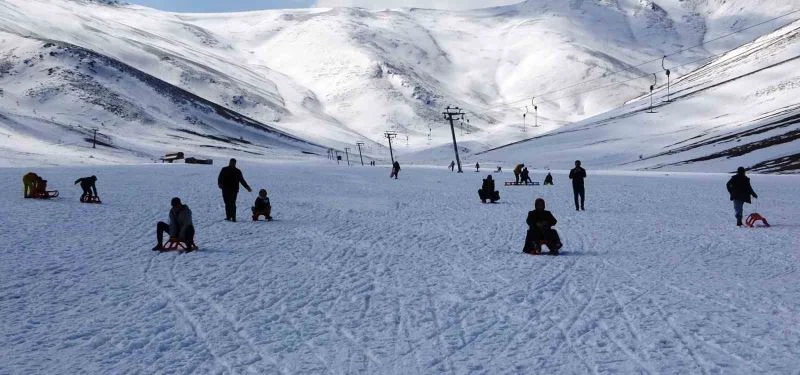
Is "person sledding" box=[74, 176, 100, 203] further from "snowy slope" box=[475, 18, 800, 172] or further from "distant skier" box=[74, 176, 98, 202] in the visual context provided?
"snowy slope" box=[475, 18, 800, 172]

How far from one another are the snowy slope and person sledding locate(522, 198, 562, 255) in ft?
208

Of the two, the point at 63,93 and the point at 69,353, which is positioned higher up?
the point at 63,93

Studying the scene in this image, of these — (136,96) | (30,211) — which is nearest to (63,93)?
(136,96)

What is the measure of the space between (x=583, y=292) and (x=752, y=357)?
3.81 meters

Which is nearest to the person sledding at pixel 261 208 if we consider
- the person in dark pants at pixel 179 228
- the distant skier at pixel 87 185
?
the person in dark pants at pixel 179 228

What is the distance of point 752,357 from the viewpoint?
25.9ft

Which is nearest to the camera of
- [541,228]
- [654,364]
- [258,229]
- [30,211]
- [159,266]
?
[654,364]

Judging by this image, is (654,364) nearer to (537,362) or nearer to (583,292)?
(537,362)

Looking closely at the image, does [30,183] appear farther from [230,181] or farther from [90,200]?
[230,181]

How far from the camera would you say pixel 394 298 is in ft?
36.7

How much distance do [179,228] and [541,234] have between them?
8.16m

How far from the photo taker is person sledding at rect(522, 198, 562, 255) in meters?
15.5

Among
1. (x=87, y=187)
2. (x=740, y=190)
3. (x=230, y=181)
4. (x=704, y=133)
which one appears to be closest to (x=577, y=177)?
(x=740, y=190)

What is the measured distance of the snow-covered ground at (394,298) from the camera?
8016 mm
